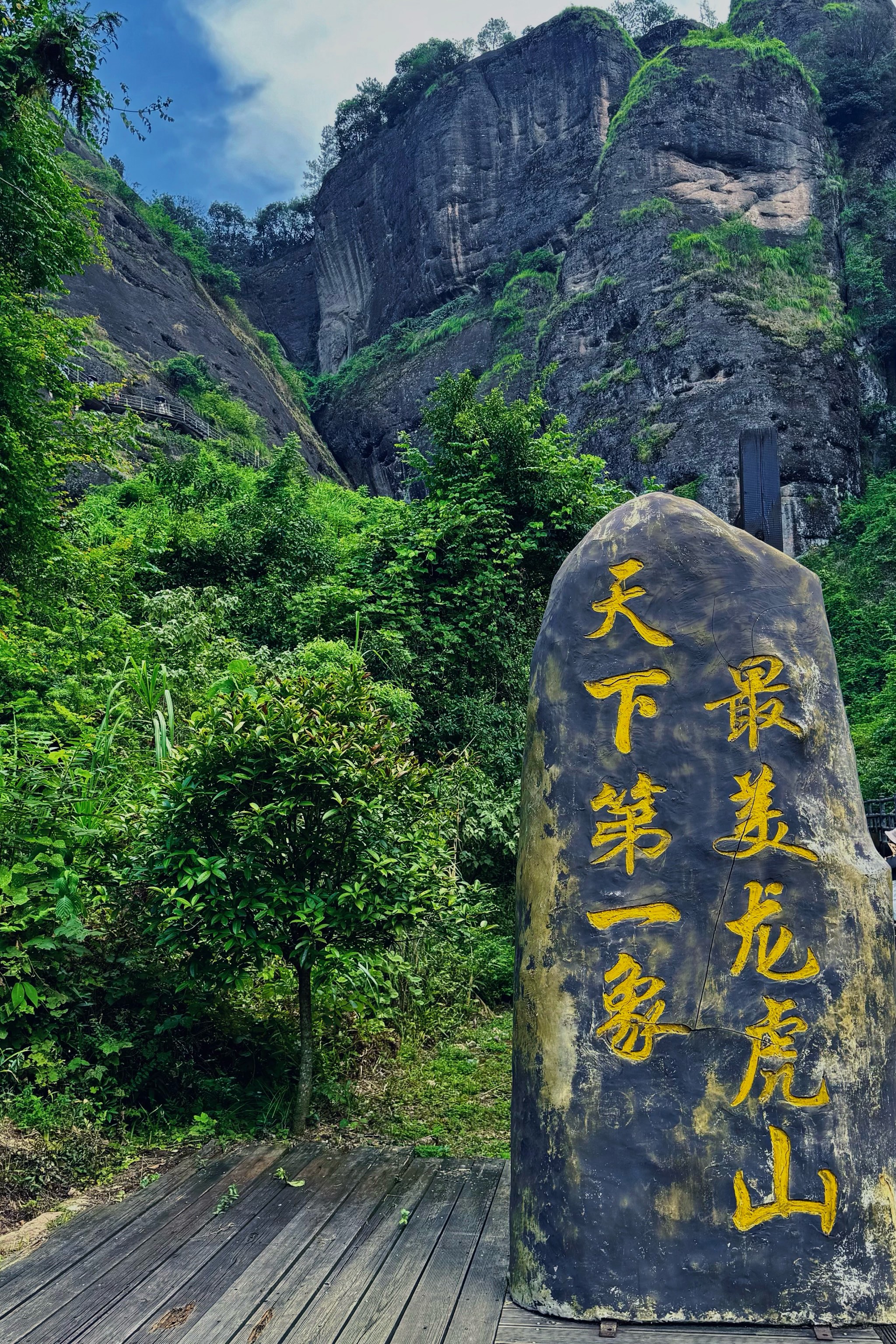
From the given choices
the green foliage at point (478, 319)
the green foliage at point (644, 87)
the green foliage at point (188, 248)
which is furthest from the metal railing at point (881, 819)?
the green foliage at point (188, 248)

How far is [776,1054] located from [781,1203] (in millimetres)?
338

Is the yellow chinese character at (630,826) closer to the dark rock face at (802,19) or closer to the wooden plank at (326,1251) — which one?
the wooden plank at (326,1251)

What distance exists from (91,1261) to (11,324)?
206 inches

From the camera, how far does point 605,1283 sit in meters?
2.09

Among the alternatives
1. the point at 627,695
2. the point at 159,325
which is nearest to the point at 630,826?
the point at 627,695

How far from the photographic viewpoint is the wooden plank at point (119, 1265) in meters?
2.24

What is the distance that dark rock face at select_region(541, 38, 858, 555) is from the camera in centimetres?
2112

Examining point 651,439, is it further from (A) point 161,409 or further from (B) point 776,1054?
(B) point 776,1054

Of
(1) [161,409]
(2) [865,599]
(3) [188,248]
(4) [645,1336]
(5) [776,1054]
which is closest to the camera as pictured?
(4) [645,1336]

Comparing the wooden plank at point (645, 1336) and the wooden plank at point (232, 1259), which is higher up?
the wooden plank at point (645, 1336)

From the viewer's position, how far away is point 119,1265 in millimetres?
2510

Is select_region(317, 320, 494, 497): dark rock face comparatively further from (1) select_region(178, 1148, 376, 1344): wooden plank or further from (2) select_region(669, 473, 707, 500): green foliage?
(1) select_region(178, 1148, 376, 1344): wooden plank

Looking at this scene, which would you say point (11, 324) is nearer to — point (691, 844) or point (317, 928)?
point (317, 928)

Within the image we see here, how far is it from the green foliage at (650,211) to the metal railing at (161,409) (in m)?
12.8
